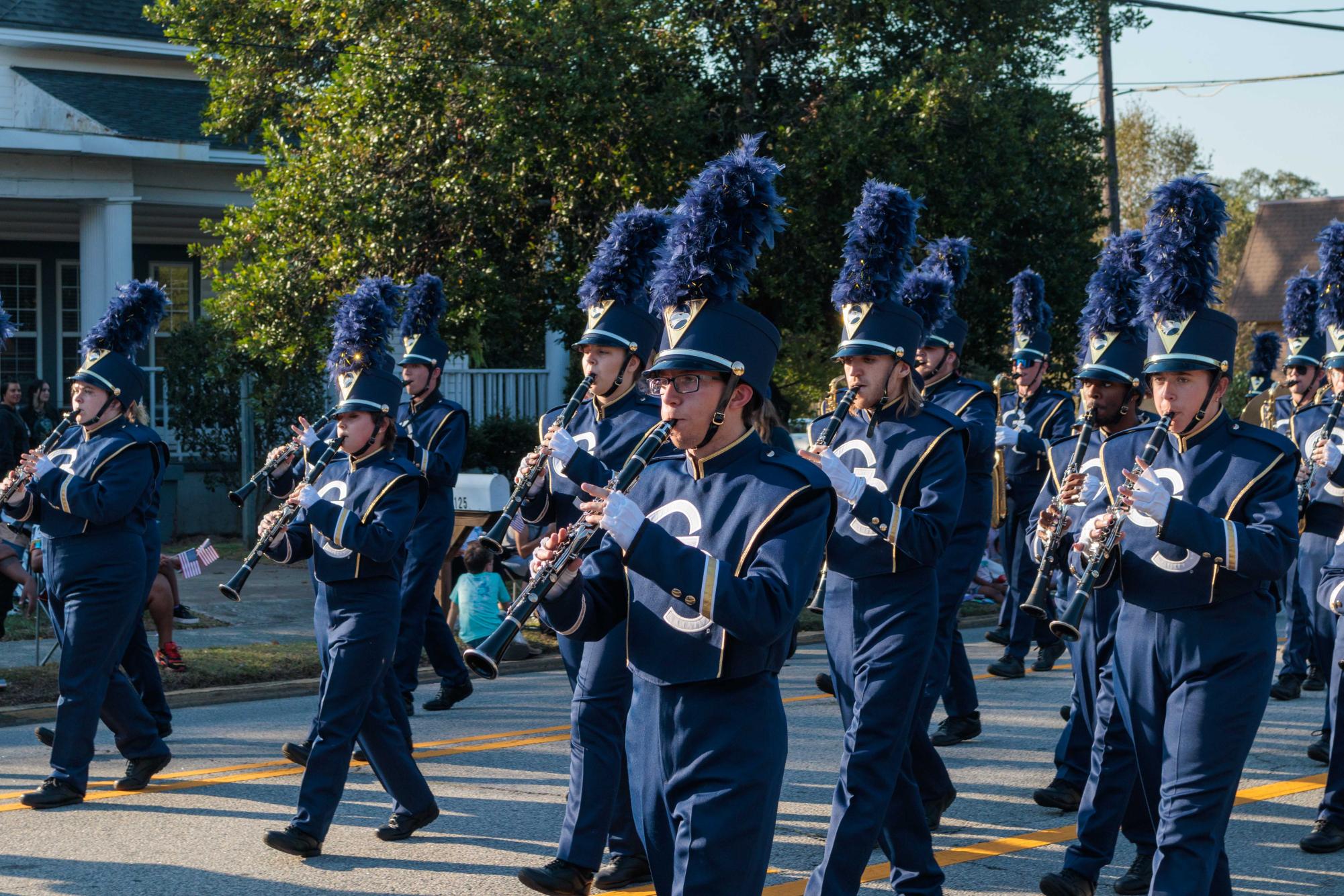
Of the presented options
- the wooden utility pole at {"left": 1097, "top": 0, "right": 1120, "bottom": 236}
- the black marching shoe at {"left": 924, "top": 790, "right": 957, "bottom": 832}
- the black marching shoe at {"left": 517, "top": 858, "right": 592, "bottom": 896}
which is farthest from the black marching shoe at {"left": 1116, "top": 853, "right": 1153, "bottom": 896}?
the wooden utility pole at {"left": 1097, "top": 0, "right": 1120, "bottom": 236}

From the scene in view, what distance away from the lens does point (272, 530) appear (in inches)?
266

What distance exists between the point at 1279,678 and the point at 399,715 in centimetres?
632

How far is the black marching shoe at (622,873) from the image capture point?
20.1 feet

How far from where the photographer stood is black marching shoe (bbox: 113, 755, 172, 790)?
767cm

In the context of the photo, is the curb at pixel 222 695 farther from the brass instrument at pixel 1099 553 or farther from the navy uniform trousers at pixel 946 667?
the brass instrument at pixel 1099 553

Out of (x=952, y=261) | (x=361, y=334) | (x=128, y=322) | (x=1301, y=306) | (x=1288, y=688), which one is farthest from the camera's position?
(x=1301, y=306)

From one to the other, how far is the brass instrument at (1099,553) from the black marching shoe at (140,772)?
4631mm

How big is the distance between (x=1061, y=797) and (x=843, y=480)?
106 inches

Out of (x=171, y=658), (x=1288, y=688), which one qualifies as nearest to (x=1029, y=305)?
(x=1288, y=688)

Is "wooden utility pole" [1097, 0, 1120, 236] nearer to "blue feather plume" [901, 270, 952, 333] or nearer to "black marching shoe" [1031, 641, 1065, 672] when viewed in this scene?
"black marching shoe" [1031, 641, 1065, 672]

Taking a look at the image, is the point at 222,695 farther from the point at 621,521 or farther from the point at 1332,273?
the point at 621,521

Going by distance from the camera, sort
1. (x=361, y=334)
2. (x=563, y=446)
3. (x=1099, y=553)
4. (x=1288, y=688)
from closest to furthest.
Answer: (x=1099, y=553)
(x=563, y=446)
(x=361, y=334)
(x=1288, y=688)

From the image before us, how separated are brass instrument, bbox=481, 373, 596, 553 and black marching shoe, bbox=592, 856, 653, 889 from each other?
1309 mm

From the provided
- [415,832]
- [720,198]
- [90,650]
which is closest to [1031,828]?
[415,832]
